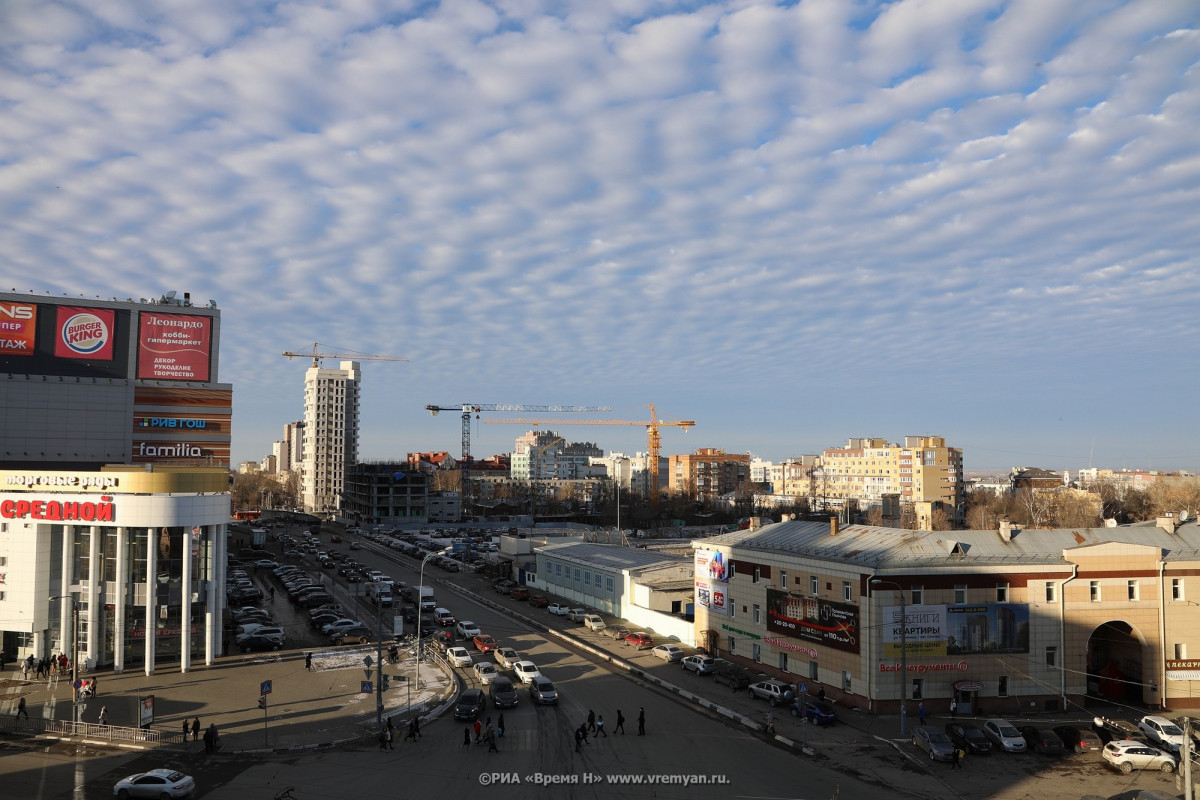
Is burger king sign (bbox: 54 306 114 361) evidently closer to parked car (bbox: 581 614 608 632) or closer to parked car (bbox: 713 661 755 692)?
parked car (bbox: 581 614 608 632)

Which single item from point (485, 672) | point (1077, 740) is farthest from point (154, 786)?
point (1077, 740)

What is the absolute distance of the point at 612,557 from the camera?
68.4 meters

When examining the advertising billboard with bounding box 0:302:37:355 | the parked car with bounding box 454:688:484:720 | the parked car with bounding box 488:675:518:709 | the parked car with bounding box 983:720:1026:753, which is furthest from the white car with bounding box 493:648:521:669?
the advertising billboard with bounding box 0:302:37:355

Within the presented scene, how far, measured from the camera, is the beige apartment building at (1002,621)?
36156mm

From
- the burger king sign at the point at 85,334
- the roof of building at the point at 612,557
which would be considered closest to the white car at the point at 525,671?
the roof of building at the point at 612,557

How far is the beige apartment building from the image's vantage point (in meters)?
36.2

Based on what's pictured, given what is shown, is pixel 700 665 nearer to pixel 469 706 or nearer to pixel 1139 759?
pixel 469 706

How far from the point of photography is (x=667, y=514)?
178 meters

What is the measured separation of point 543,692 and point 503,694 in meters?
1.93

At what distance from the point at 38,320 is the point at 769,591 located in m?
63.8

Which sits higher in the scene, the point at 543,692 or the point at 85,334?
the point at 85,334

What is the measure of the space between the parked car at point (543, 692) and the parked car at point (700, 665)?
942 cm

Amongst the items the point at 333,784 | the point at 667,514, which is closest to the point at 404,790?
the point at 333,784

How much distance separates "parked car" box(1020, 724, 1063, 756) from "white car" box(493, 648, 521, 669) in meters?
25.6
